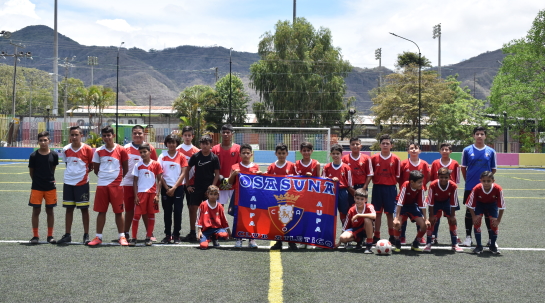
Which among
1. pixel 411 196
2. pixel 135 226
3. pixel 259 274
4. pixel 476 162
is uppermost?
pixel 476 162

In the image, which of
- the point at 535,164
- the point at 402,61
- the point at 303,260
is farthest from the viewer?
the point at 402,61

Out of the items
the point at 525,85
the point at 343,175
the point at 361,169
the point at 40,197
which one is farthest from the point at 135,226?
the point at 525,85

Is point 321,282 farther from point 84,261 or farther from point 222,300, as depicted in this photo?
point 84,261

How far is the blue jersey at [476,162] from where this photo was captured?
8.61 metres

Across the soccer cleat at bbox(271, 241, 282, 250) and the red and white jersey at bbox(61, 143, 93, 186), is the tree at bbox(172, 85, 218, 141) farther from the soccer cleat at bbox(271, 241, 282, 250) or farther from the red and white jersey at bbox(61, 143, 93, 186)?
the soccer cleat at bbox(271, 241, 282, 250)

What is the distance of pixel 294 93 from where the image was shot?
52.3 metres

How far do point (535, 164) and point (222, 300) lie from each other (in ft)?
119

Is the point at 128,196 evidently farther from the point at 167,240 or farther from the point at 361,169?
the point at 361,169

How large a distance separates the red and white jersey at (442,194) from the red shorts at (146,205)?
14.2 feet

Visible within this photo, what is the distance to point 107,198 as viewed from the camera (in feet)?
26.7

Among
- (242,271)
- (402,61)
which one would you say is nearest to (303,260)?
(242,271)

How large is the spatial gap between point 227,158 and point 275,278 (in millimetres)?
3124

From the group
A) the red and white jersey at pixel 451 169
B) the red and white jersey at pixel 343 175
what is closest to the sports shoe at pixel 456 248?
the red and white jersey at pixel 451 169

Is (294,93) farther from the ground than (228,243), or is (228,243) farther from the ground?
(294,93)
